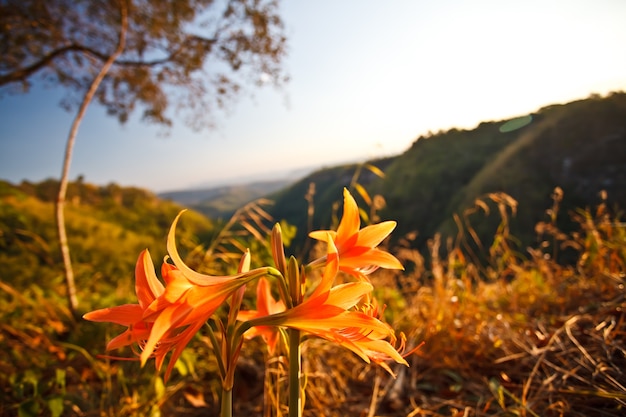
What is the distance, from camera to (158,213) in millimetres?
18969

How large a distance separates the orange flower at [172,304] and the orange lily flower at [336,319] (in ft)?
0.31

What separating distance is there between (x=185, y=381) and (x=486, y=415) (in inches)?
62.7

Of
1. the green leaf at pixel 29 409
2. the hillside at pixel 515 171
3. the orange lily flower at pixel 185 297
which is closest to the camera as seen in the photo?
the orange lily flower at pixel 185 297

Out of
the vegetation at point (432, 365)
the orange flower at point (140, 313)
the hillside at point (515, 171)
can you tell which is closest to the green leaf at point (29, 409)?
the vegetation at point (432, 365)

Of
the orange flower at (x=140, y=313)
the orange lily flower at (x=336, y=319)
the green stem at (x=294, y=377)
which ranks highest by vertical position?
the orange flower at (x=140, y=313)

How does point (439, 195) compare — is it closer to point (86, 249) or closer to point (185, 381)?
point (86, 249)

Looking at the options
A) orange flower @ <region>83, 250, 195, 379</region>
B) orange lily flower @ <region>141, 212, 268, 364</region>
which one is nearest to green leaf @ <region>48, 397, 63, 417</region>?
orange flower @ <region>83, 250, 195, 379</region>

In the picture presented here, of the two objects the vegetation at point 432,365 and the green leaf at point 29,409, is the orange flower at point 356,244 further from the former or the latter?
the green leaf at point 29,409

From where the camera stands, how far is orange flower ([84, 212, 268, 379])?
56cm

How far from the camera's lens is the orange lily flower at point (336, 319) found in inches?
24.2

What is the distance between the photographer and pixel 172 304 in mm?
568

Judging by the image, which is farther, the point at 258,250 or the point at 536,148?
the point at 536,148

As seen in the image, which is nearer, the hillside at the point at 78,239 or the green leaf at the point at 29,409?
the green leaf at the point at 29,409

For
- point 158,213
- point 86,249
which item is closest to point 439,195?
point 158,213
